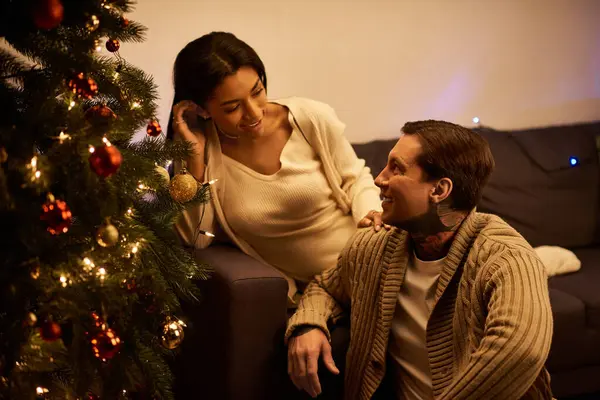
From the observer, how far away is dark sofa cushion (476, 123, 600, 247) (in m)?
2.87

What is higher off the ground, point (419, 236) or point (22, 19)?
point (22, 19)

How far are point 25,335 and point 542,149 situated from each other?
2261mm

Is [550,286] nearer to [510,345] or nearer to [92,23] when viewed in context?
[510,345]

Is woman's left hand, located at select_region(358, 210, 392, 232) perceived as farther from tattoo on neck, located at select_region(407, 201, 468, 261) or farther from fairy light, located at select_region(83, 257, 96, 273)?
fairy light, located at select_region(83, 257, 96, 273)

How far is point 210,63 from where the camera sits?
6.67 ft

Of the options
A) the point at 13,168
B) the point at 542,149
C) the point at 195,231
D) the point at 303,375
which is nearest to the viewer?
the point at 13,168

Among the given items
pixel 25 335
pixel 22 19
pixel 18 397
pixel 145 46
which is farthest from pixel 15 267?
pixel 145 46

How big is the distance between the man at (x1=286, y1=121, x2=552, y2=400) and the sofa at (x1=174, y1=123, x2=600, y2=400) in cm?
12

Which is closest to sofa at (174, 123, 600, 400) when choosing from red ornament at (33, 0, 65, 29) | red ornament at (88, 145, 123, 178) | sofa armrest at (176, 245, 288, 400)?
sofa armrest at (176, 245, 288, 400)

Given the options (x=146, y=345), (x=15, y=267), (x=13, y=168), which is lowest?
(x=146, y=345)

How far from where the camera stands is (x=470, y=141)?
1.64 meters

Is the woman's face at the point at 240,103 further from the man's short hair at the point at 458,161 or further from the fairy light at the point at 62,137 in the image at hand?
the fairy light at the point at 62,137

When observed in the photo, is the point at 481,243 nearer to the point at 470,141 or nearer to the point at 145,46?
the point at 470,141

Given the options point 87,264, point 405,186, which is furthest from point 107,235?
point 405,186
